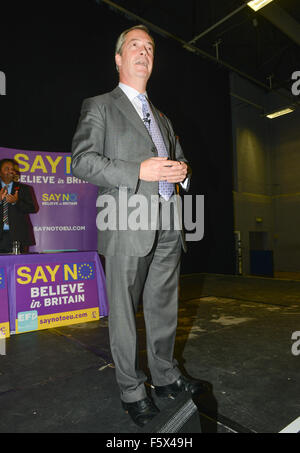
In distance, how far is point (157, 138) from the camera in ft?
4.32

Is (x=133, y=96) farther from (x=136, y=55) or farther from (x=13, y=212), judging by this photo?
(x=13, y=212)

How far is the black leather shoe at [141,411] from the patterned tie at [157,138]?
0.83 metres

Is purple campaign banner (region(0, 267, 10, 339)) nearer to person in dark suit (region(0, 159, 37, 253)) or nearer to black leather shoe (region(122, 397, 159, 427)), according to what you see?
person in dark suit (region(0, 159, 37, 253))

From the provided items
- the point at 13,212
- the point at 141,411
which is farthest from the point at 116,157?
the point at 13,212

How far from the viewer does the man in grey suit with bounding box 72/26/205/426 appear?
1.11m

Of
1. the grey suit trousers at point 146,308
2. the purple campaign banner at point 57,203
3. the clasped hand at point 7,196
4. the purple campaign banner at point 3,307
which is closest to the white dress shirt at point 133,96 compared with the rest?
the grey suit trousers at point 146,308

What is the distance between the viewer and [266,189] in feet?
35.8

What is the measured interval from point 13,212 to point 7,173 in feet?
1.65

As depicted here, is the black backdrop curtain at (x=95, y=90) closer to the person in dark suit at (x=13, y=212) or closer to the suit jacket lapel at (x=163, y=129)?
the person in dark suit at (x=13, y=212)

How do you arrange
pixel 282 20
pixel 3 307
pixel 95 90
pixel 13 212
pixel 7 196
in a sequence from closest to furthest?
pixel 3 307
pixel 7 196
pixel 13 212
pixel 95 90
pixel 282 20

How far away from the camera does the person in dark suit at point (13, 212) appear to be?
3.27 metres

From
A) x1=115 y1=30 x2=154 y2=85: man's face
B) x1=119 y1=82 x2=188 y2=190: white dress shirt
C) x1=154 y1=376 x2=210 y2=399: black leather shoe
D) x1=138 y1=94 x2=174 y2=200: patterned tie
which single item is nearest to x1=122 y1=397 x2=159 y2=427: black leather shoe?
x1=154 y1=376 x2=210 y2=399: black leather shoe

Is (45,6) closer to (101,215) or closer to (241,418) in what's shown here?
(101,215)

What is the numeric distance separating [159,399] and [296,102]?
10.8 meters
